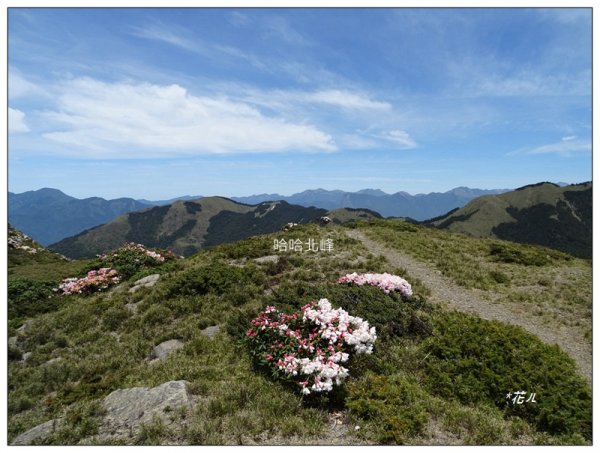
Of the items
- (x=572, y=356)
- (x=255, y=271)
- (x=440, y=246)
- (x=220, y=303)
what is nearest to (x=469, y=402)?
(x=572, y=356)

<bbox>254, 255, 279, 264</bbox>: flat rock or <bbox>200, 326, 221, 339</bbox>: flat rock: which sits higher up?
<bbox>254, 255, 279, 264</bbox>: flat rock

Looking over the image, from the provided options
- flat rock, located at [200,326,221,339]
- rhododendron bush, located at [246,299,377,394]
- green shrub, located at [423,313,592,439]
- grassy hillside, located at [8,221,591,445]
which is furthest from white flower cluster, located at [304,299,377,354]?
flat rock, located at [200,326,221,339]

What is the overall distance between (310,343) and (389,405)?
2.43 meters

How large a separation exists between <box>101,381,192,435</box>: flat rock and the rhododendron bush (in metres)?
2.24

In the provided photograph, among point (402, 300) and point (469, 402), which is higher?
point (402, 300)

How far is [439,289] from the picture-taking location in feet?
59.3

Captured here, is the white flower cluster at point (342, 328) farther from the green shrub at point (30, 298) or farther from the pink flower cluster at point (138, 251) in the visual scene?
the pink flower cluster at point (138, 251)

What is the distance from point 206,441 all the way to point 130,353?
20.7ft

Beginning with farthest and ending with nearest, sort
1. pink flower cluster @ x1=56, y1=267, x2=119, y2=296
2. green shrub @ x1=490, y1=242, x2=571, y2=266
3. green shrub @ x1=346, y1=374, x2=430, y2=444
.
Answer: green shrub @ x1=490, y1=242, x2=571, y2=266 → pink flower cluster @ x1=56, y1=267, x2=119, y2=296 → green shrub @ x1=346, y1=374, x2=430, y2=444

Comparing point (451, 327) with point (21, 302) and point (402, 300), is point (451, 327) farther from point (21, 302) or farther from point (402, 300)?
point (21, 302)

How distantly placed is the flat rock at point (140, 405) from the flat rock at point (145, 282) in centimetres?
1080

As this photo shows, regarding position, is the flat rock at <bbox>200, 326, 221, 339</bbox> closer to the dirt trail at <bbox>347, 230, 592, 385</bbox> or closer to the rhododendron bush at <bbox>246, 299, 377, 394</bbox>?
the rhododendron bush at <bbox>246, 299, 377, 394</bbox>

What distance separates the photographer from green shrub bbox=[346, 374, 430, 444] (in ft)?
22.7

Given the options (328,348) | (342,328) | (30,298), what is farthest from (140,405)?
(30,298)
